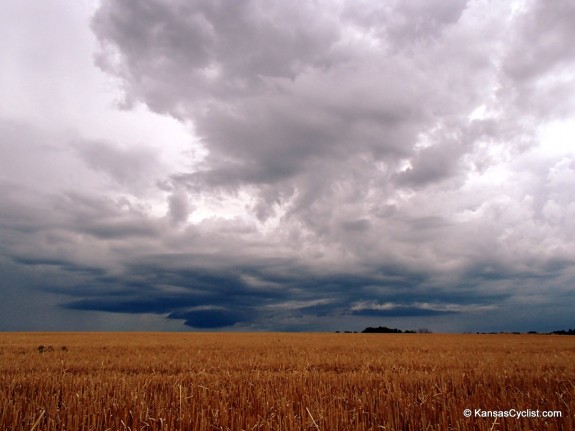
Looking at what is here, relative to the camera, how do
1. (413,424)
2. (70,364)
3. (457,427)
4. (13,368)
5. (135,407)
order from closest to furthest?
(457,427) → (413,424) → (135,407) → (13,368) → (70,364)

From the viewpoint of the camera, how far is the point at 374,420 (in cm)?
662

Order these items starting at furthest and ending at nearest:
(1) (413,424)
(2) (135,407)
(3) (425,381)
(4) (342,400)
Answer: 1. (3) (425,381)
2. (4) (342,400)
3. (2) (135,407)
4. (1) (413,424)

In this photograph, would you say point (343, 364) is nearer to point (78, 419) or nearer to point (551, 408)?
point (551, 408)

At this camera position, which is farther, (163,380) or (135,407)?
(163,380)

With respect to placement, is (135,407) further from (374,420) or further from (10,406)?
(374,420)

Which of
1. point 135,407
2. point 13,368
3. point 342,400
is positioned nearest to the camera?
point 135,407

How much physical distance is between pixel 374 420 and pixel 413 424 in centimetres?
63

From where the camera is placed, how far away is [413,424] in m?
6.28

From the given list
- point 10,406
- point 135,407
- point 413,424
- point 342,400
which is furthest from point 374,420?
point 10,406

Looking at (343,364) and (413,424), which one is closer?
(413,424)

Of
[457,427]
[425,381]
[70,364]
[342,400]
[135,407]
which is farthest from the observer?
[70,364]

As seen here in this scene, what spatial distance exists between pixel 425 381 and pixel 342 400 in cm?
335

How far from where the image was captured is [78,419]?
21.0 feet

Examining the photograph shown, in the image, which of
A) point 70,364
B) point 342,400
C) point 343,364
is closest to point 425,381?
point 342,400
